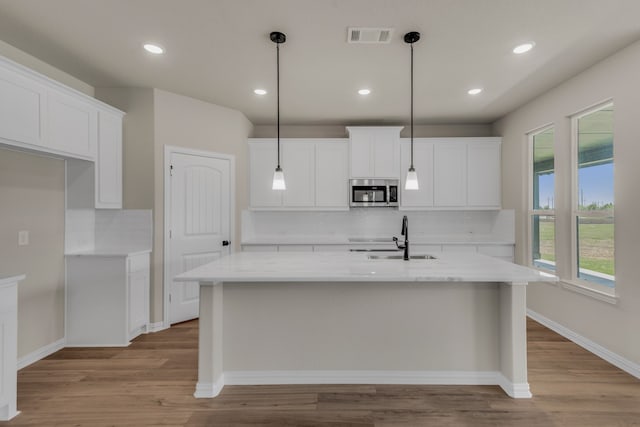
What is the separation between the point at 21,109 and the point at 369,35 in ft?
8.71

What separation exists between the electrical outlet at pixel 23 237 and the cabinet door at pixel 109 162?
0.59 m

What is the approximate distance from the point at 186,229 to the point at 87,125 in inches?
55.2

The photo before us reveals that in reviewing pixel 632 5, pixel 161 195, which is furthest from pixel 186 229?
pixel 632 5

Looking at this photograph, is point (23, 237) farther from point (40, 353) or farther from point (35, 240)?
point (40, 353)

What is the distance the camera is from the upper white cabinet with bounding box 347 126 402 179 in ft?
15.2

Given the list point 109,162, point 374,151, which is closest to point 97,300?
point 109,162

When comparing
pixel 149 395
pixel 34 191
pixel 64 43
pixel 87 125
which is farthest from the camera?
pixel 87 125

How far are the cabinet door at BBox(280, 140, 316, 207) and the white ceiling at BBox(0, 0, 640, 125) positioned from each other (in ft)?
2.87

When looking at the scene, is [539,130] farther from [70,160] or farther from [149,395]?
[70,160]

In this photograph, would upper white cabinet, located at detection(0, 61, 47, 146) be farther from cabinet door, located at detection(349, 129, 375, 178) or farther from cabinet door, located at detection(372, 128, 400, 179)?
cabinet door, located at detection(372, 128, 400, 179)

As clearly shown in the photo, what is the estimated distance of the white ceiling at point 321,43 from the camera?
2.16 metres

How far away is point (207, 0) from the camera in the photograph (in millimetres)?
2082

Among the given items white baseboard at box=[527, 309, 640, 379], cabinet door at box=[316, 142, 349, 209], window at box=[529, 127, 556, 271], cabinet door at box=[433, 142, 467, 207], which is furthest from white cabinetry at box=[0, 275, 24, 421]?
window at box=[529, 127, 556, 271]

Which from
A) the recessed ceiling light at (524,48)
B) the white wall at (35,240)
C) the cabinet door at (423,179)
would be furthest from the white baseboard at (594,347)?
the white wall at (35,240)
